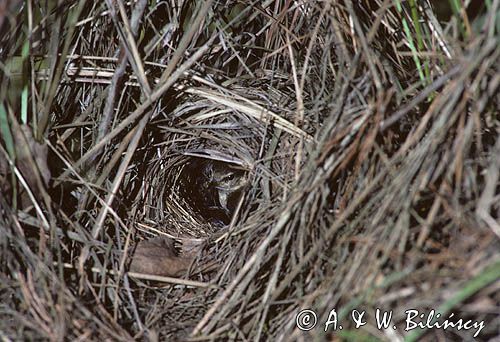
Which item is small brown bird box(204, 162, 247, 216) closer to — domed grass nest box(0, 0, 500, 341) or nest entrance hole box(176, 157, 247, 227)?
nest entrance hole box(176, 157, 247, 227)

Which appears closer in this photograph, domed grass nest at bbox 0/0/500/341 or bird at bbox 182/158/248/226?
domed grass nest at bbox 0/0/500/341

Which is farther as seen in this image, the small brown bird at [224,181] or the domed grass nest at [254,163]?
the small brown bird at [224,181]

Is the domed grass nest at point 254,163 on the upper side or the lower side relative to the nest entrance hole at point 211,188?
upper

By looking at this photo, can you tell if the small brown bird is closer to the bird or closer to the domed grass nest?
the bird

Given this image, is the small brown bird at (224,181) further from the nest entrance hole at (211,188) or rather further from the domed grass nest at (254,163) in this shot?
the domed grass nest at (254,163)

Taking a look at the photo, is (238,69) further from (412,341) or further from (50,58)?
(412,341)

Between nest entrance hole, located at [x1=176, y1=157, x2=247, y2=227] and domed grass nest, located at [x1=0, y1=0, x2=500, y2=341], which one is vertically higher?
domed grass nest, located at [x1=0, y1=0, x2=500, y2=341]

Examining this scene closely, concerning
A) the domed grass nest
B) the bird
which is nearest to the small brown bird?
the bird

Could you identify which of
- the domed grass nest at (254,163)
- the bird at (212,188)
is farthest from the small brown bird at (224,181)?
the domed grass nest at (254,163)

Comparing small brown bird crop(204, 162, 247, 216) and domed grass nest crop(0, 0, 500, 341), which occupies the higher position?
domed grass nest crop(0, 0, 500, 341)
